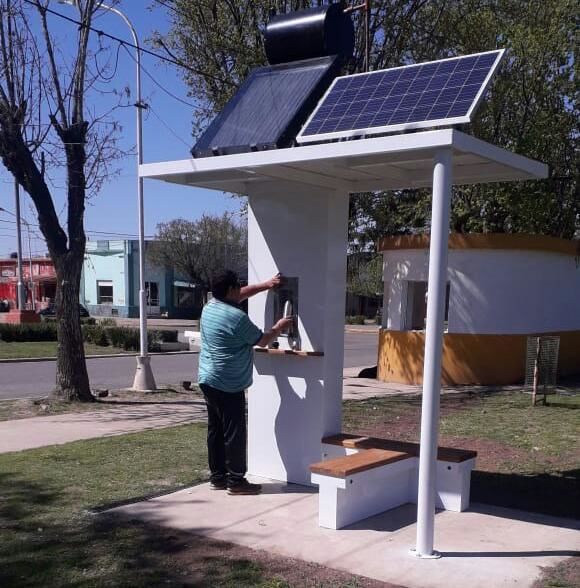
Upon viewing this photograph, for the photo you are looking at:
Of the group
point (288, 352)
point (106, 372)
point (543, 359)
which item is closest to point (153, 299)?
point (106, 372)

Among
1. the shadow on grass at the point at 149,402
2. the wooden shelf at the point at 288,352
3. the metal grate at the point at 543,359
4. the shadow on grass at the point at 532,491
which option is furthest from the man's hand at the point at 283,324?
the metal grate at the point at 543,359

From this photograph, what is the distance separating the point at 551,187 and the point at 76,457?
1157cm

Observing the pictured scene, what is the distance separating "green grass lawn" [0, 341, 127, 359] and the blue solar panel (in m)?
17.9

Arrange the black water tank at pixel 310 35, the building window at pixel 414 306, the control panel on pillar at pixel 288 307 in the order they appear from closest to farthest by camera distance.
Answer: the control panel on pillar at pixel 288 307, the black water tank at pixel 310 35, the building window at pixel 414 306

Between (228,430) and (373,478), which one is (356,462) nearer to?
(373,478)

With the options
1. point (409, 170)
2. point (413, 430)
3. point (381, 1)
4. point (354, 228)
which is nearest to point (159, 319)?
point (354, 228)

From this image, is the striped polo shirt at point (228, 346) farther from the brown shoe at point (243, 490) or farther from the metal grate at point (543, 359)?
the metal grate at point (543, 359)

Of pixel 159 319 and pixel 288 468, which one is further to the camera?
pixel 159 319

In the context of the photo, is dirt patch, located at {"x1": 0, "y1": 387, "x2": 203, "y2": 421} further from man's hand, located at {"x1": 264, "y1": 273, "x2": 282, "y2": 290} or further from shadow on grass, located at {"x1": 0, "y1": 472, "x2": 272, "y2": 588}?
man's hand, located at {"x1": 264, "y1": 273, "x2": 282, "y2": 290}

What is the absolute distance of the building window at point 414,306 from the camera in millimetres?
14833

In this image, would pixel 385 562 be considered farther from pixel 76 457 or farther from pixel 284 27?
pixel 284 27

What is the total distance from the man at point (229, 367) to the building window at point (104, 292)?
5086 centimetres

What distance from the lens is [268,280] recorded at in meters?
6.21

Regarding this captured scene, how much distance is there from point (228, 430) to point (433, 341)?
82.6 inches
